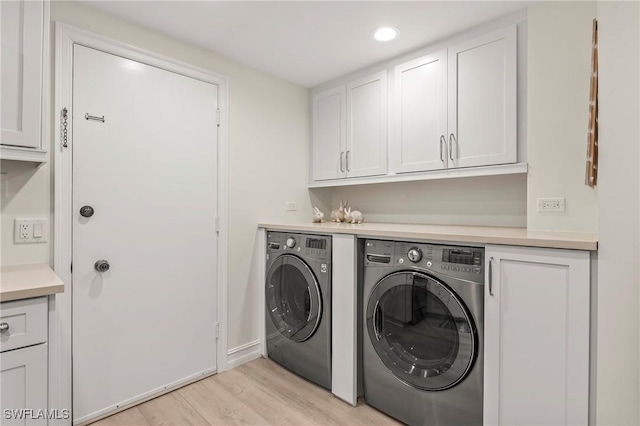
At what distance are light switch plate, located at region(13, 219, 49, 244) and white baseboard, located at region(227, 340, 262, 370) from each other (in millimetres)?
1416

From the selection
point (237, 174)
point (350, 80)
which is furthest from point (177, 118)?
point (350, 80)

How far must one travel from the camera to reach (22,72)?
136cm

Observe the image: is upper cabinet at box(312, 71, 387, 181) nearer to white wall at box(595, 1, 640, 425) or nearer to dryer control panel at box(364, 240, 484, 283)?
dryer control panel at box(364, 240, 484, 283)

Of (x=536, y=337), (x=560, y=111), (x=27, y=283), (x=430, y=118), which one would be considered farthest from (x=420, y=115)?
(x=27, y=283)

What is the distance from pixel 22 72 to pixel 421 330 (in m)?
2.15

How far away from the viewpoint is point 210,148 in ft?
7.68

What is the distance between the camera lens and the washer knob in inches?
66.1

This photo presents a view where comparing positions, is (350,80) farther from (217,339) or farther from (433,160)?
(217,339)

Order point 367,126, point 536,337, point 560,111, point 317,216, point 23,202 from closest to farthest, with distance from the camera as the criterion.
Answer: point 536,337
point 23,202
point 560,111
point 367,126
point 317,216

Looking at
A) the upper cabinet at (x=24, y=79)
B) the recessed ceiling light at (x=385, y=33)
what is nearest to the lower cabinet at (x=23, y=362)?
the upper cabinet at (x=24, y=79)

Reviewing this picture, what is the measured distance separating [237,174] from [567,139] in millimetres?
2096

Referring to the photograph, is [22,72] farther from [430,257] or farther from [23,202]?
[430,257]

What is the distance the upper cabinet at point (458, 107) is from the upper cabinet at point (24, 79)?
204 cm

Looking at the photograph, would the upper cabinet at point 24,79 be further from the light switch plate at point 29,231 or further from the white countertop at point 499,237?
the white countertop at point 499,237
